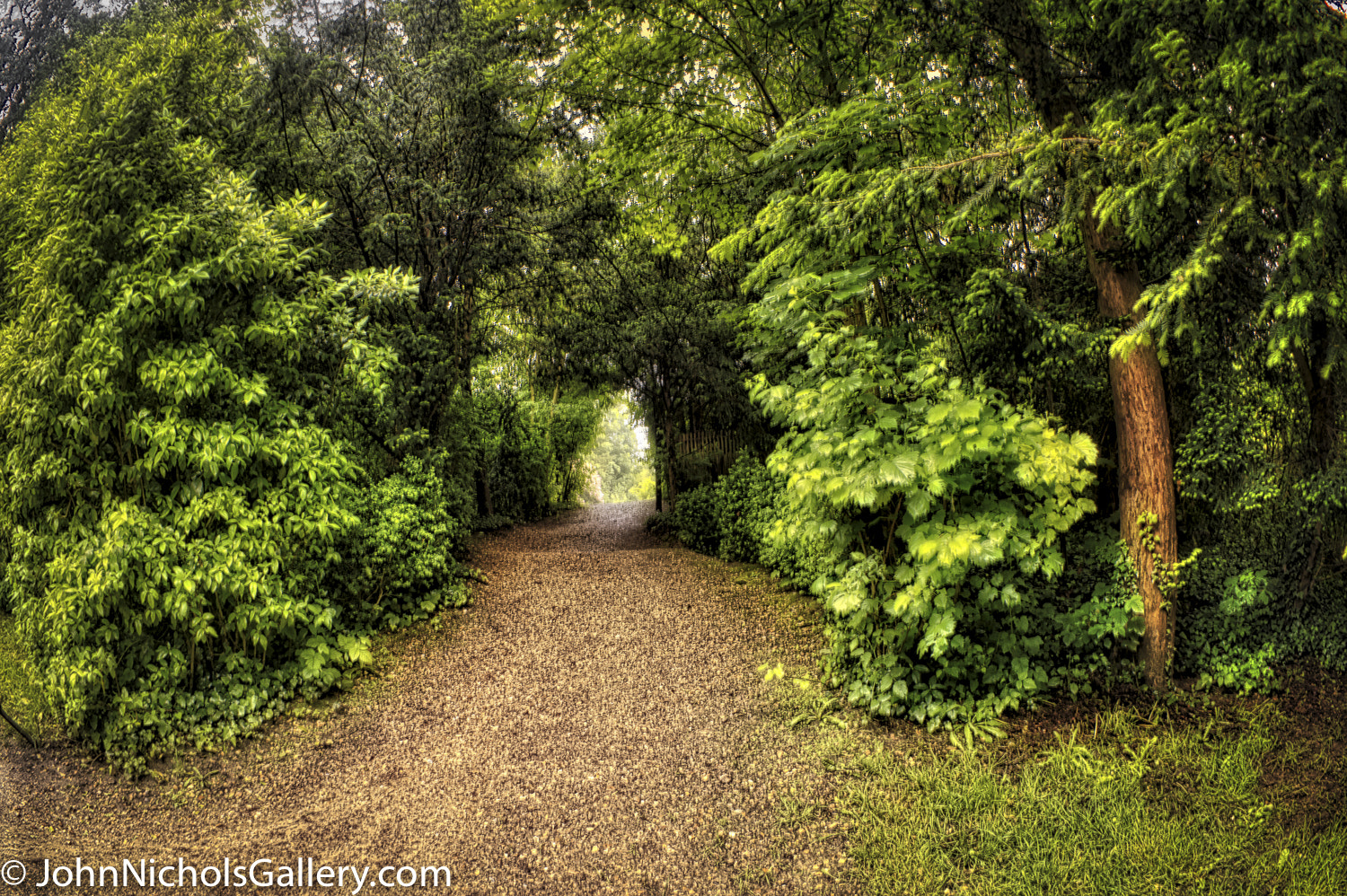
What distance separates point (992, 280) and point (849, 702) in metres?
2.99

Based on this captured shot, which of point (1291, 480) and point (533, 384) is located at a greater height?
point (533, 384)

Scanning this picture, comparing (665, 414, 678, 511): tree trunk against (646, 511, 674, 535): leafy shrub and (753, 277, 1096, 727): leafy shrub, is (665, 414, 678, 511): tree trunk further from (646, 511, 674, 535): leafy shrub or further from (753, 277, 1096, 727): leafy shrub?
(753, 277, 1096, 727): leafy shrub

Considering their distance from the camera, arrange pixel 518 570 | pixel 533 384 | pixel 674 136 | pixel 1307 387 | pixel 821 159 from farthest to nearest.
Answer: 1. pixel 533 384
2. pixel 518 570
3. pixel 674 136
4. pixel 821 159
5. pixel 1307 387

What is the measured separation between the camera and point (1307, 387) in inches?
149

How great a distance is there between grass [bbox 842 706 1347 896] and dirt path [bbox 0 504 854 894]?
371mm

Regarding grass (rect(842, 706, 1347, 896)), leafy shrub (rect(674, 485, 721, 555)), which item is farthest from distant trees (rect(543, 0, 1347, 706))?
leafy shrub (rect(674, 485, 721, 555))

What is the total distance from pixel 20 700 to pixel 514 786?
4466 millimetres

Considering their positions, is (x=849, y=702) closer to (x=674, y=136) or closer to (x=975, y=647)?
(x=975, y=647)

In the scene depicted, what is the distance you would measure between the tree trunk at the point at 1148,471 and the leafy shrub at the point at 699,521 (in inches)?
207

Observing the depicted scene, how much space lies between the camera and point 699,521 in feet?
29.8

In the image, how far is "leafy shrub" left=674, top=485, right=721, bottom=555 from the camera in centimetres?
880

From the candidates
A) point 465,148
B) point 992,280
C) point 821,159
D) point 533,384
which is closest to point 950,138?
point 821,159

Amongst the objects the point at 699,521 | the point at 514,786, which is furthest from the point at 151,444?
the point at 699,521

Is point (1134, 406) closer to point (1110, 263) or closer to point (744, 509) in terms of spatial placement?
point (1110, 263)
